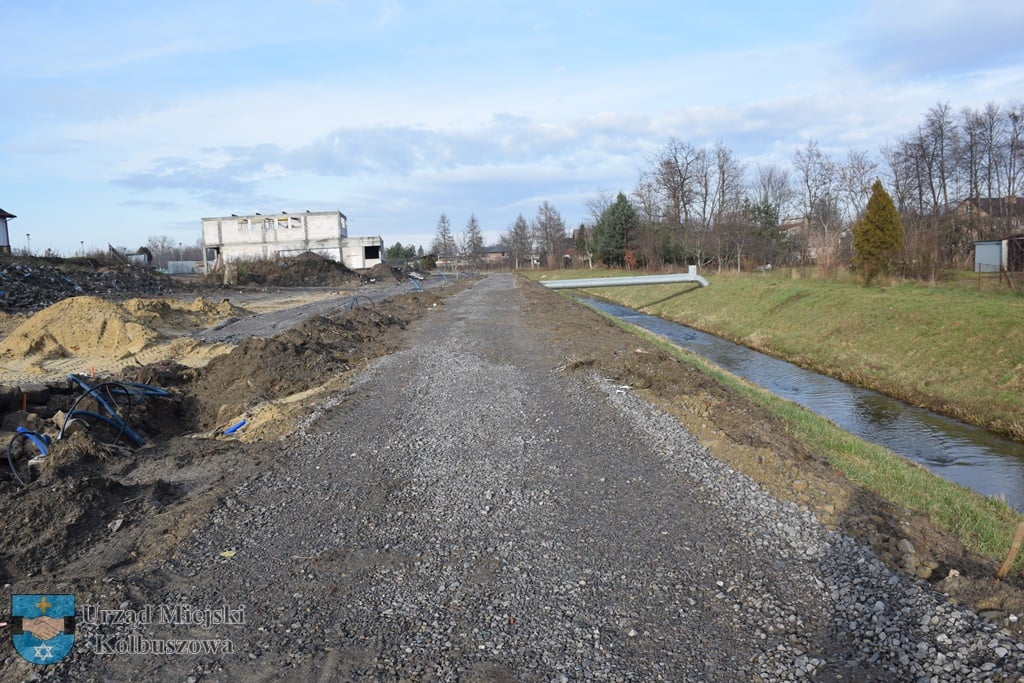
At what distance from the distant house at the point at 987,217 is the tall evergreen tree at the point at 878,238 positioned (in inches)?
662

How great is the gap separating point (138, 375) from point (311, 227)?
196 ft

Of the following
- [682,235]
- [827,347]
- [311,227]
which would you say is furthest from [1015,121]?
[311,227]

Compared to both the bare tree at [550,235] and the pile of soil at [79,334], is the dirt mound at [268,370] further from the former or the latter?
the bare tree at [550,235]

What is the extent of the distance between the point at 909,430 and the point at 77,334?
19.1 meters

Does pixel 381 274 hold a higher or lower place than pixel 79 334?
higher

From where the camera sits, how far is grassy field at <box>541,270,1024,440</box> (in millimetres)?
13539

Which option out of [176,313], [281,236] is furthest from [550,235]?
[176,313]

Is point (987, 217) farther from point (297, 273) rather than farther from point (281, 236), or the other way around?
point (281, 236)

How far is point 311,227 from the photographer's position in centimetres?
6806

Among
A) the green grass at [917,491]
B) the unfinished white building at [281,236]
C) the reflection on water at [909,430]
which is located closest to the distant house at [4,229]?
the unfinished white building at [281,236]

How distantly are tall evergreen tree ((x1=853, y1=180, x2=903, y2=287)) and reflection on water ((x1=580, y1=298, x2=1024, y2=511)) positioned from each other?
442 inches

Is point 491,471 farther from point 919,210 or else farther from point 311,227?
point 311,227

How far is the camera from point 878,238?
28172 mm

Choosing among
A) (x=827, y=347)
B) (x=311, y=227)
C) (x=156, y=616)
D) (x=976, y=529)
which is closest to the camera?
(x=156, y=616)
